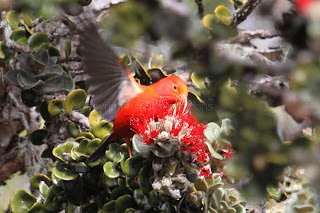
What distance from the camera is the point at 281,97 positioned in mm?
378

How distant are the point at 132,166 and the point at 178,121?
0.23 m

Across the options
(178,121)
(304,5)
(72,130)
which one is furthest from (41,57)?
(304,5)

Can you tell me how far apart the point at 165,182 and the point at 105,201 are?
38 cm

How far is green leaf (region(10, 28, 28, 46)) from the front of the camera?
1702 mm

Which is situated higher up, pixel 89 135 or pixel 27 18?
pixel 27 18

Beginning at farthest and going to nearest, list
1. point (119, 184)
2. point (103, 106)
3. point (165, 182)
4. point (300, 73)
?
point (103, 106) < point (119, 184) < point (165, 182) < point (300, 73)

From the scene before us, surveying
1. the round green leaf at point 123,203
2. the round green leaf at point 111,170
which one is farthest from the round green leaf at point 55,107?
the round green leaf at point 123,203

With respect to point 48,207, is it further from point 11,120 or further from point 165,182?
point 11,120

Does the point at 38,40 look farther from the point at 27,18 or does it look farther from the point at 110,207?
the point at 110,207

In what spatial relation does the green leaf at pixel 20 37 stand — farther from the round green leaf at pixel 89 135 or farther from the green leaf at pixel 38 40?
the round green leaf at pixel 89 135

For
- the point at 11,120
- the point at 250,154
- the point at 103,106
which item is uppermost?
the point at 250,154

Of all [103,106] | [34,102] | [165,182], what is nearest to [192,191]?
[165,182]

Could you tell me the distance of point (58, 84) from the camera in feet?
5.24

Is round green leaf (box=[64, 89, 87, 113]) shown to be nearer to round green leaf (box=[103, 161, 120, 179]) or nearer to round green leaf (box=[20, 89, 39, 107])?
round green leaf (box=[20, 89, 39, 107])
